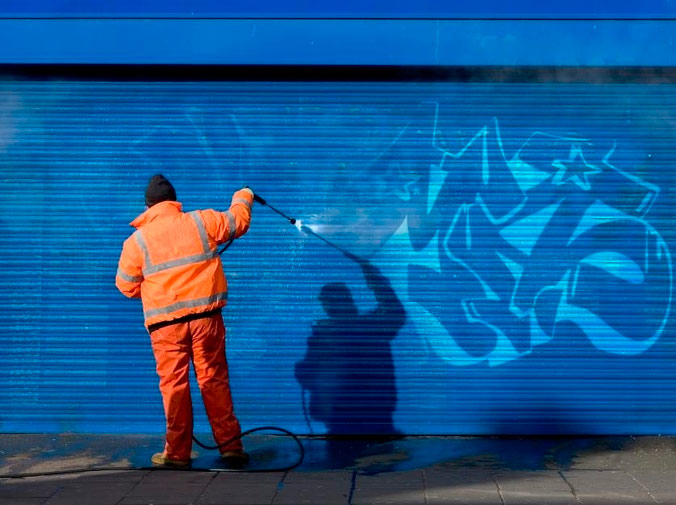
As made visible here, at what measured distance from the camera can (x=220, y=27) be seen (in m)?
8.37

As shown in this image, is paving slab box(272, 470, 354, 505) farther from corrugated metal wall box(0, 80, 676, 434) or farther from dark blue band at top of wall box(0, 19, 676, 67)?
dark blue band at top of wall box(0, 19, 676, 67)

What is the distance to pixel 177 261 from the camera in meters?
7.27

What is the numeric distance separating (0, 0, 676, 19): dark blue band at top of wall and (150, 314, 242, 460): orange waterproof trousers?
254cm

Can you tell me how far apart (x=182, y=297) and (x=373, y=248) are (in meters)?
1.87

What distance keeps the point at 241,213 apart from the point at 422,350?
202cm

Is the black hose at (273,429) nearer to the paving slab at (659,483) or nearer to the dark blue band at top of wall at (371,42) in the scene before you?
the paving slab at (659,483)

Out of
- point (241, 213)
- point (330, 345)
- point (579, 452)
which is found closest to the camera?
point (241, 213)

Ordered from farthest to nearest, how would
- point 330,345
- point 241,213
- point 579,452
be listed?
point 330,345
point 579,452
point 241,213

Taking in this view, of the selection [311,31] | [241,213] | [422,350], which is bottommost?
[422,350]

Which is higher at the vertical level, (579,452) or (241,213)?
(241,213)

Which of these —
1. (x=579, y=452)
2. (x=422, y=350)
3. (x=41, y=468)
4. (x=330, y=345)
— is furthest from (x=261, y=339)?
(x=579, y=452)

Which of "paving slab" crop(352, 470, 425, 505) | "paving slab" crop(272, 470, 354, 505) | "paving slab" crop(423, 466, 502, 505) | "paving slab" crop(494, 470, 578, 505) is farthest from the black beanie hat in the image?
"paving slab" crop(494, 470, 578, 505)

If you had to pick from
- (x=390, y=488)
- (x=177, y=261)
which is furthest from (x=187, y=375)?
(x=390, y=488)

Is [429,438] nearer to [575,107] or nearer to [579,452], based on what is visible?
[579,452]
